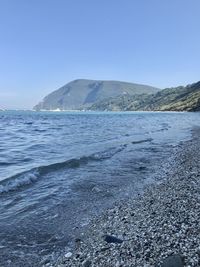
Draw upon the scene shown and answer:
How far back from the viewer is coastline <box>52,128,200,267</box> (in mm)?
8930

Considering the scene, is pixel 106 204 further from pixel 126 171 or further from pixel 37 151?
pixel 37 151

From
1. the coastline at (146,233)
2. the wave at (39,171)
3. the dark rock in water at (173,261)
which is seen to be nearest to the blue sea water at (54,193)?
the wave at (39,171)

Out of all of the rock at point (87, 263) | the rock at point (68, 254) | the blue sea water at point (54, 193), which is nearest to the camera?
the rock at point (87, 263)

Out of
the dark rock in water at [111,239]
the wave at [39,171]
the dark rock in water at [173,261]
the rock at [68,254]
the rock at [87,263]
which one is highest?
the dark rock in water at [173,261]

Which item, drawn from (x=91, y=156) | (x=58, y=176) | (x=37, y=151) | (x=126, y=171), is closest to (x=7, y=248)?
(x=58, y=176)

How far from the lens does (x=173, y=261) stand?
27.3ft

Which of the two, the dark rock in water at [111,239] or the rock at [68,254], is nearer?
the rock at [68,254]

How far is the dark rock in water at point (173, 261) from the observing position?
27.0 ft

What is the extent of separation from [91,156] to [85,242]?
65.5 ft

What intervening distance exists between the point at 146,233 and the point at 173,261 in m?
2.25

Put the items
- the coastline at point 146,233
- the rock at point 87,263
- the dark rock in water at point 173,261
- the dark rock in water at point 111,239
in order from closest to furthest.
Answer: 1. the dark rock in water at point 173,261
2. the coastline at point 146,233
3. the rock at point 87,263
4. the dark rock in water at point 111,239

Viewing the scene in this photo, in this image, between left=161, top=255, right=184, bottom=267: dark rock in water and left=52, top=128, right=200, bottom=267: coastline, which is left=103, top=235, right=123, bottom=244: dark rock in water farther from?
left=161, top=255, right=184, bottom=267: dark rock in water

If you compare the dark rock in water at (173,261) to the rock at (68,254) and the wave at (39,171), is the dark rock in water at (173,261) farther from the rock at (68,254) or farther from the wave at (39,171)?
the wave at (39,171)

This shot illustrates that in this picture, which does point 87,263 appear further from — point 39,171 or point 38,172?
point 39,171
